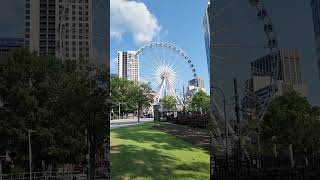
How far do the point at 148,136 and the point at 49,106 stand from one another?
9.01 ft

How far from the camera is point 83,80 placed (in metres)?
4.77

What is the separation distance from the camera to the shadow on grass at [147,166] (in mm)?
3816

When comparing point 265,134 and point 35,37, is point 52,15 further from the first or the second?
point 265,134

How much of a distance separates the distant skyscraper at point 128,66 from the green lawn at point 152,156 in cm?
46

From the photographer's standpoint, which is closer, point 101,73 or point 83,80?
point 101,73

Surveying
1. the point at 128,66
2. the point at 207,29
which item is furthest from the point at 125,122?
the point at 207,29

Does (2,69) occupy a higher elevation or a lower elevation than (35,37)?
lower

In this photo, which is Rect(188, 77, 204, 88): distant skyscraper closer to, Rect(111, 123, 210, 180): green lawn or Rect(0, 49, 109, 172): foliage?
Rect(111, 123, 210, 180): green lawn

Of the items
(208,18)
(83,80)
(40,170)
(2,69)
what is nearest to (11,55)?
(2,69)

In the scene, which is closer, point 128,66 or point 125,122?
point 125,122

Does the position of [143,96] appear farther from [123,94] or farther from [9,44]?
[9,44]

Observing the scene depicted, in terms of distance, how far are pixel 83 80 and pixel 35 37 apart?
8.47ft

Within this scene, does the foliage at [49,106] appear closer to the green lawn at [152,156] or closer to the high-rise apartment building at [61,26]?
the high-rise apartment building at [61,26]

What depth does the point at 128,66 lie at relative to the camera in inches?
159
